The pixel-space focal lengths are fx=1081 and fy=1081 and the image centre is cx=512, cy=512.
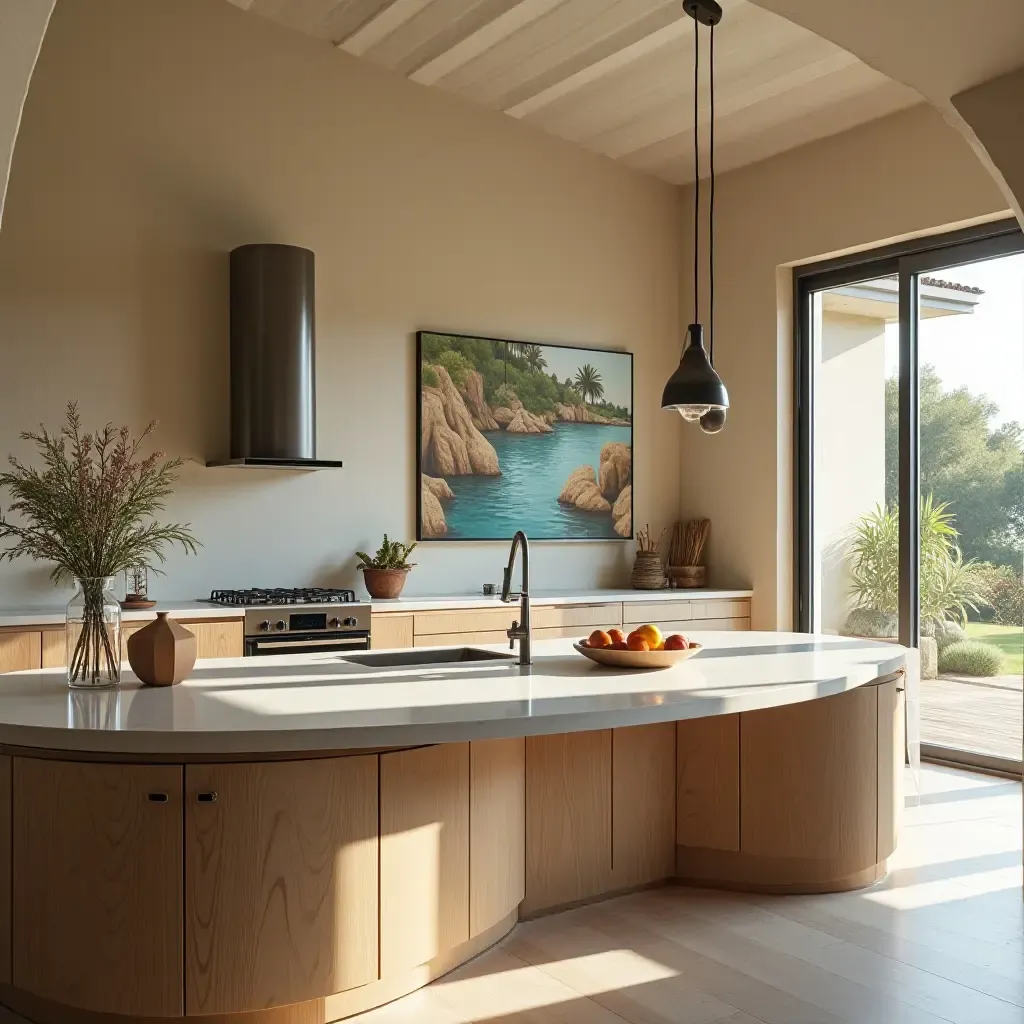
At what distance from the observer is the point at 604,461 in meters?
6.69

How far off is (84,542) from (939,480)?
438 cm

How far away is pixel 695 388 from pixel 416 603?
2.14 m

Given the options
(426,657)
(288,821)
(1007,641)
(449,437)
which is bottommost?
(288,821)

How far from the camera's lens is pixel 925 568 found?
5719 mm

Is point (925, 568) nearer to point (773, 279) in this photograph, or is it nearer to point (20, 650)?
point (773, 279)

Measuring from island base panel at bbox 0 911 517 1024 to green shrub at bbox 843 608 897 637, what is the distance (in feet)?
12.3

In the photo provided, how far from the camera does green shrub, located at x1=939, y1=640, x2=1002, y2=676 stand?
542cm

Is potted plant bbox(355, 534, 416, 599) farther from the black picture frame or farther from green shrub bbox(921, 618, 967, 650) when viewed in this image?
green shrub bbox(921, 618, 967, 650)

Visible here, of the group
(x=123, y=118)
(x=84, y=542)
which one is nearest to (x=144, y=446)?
(x=123, y=118)

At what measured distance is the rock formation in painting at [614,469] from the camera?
6.68m

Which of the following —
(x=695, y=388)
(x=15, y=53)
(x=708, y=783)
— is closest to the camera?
(x=15, y=53)

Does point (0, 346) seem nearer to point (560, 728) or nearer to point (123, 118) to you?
point (123, 118)

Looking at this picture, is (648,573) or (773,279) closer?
(773,279)

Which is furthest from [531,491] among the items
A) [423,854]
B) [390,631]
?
[423,854]
